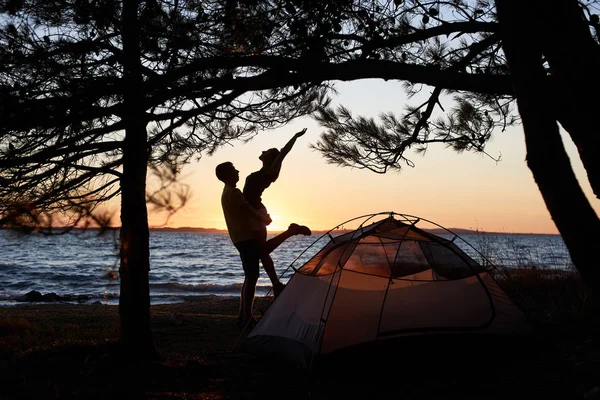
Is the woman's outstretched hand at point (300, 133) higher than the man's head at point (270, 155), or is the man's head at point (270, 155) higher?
the woman's outstretched hand at point (300, 133)

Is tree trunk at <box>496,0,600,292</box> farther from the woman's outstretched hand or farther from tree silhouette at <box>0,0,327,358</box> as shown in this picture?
the woman's outstretched hand

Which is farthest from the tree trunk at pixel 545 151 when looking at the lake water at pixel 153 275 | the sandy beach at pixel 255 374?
the lake water at pixel 153 275

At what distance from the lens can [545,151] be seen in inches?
112

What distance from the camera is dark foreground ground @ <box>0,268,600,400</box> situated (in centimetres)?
367

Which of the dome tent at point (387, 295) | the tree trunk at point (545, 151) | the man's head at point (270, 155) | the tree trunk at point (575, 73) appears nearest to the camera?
the tree trunk at point (545, 151)

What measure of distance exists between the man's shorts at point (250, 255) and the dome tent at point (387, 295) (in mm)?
689

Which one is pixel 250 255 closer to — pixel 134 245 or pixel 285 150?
pixel 285 150

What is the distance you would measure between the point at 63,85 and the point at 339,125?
11.3 ft

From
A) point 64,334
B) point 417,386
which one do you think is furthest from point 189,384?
point 64,334

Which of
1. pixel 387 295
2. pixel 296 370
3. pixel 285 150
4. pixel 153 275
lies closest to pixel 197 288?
pixel 153 275

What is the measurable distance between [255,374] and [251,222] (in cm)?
Result: 185

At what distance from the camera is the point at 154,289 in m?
17.7

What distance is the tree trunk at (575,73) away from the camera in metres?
2.98

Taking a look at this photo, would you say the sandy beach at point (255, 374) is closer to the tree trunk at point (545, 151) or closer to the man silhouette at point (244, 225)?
the man silhouette at point (244, 225)
